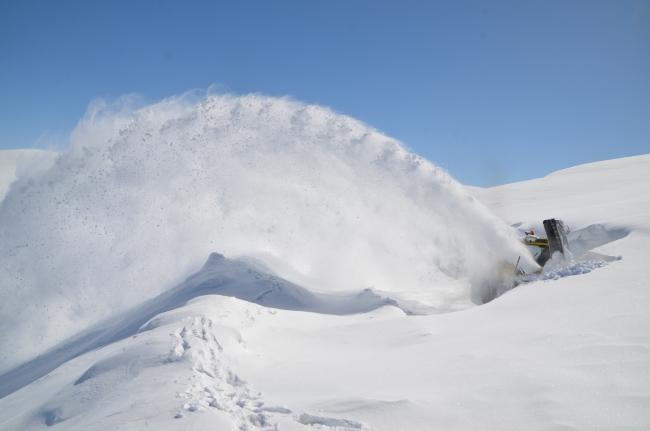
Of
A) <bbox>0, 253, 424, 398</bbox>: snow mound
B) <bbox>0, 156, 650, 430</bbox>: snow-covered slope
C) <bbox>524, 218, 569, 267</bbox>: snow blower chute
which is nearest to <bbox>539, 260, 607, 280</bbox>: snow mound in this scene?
<bbox>0, 156, 650, 430</bbox>: snow-covered slope

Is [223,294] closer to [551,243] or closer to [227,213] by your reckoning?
[227,213]

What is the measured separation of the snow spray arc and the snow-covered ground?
8.30 feet

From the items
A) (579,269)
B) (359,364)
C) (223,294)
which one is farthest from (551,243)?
(223,294)

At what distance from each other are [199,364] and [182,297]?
10.6ft

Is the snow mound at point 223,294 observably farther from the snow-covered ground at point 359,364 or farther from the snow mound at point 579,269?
the snow mound at point 579,269

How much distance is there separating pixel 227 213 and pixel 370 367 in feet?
25.5

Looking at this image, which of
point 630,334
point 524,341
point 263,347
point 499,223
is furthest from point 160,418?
point 499,223

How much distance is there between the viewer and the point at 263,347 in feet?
18.3

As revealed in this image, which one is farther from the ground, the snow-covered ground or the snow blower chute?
the snow blower chute

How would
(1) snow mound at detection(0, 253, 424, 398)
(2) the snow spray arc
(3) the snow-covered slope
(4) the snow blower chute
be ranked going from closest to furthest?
(3) the snow-covered slope, (1) snow mound at detection(0, 253, 424, 398), (4) the snow blower chute, (2) the snow spray arc

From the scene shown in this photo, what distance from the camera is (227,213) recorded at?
1154 cm

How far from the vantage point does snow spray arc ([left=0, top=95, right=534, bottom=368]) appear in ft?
34.7

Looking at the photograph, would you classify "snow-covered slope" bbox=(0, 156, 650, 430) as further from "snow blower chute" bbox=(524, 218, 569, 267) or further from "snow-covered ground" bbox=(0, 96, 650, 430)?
"snow blower chute" bbox=(524, 218, 569, 267)

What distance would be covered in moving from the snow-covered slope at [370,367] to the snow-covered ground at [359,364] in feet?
0.06
